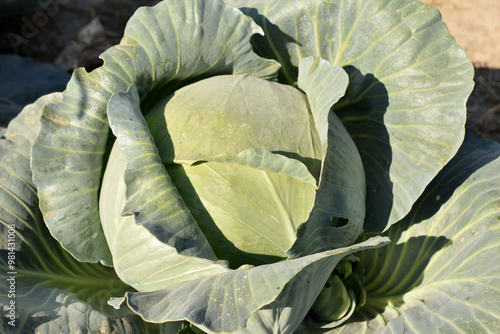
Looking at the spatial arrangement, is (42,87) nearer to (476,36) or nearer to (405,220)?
(405,220)

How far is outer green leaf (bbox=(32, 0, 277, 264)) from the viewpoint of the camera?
2.04 meters

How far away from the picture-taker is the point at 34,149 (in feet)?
6.66

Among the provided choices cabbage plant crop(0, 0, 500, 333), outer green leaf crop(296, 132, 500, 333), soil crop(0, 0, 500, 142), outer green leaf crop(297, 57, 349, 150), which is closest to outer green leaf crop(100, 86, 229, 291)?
cabbage plant crop(0, 0, 500, 333)

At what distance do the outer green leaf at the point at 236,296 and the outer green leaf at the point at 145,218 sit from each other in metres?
0.09

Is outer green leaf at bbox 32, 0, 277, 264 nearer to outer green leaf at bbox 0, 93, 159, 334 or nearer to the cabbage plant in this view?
the cabbage plant

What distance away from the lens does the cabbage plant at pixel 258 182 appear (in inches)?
68.1

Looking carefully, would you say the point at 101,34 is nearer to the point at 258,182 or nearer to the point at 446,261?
the point at 258,182

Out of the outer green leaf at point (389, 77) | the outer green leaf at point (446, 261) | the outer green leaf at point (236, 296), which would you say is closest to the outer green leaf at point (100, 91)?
the outer green leaf at point (389, 77)

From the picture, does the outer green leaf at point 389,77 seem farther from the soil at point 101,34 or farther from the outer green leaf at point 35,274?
the soil at point 101,34

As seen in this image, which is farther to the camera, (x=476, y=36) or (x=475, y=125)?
(x=476, y=36)

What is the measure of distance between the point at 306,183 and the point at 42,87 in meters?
2.57

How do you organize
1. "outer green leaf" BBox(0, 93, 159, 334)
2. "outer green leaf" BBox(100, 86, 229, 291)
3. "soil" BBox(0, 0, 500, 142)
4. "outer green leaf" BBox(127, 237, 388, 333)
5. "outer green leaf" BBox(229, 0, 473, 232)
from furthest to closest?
"soil" BBox(0, 0, 500, 142)
"outer green leaf" BBox(229, 0, 473, 232)
"outer green leaf" BBox(0, 93, 159, 334)
"outer green leaf" BBox(100, 86, 229, 291)
"outer green leaf" BBox(127, 237, 388, 333)

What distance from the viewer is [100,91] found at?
206 cm

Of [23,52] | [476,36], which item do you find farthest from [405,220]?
[23,52]
